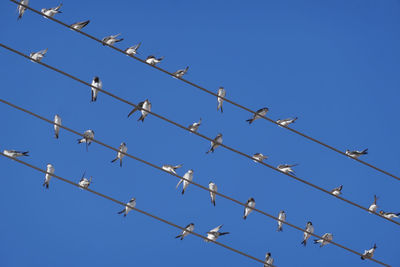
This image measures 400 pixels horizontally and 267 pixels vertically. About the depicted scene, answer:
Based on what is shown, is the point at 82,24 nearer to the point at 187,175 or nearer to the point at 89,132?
the point at 89,132

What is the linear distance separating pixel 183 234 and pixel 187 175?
6.53 ft

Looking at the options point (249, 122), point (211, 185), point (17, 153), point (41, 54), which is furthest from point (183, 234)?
point (41, 54)

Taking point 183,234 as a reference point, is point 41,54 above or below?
above

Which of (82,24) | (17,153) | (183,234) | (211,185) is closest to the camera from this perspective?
(82,24)

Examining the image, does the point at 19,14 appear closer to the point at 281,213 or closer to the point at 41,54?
the point at 41,54

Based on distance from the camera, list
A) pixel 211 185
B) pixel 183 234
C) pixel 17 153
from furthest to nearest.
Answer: pixel 211 185
pixel 183 234
pixel 17 153

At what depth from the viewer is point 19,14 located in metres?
14.7

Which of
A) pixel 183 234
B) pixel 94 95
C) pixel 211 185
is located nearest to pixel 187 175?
pixel 211 185

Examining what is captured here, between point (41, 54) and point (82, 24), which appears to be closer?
point (82, 24)

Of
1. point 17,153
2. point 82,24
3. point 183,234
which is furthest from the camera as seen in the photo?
point 183,234

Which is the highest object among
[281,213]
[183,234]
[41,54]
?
[41,54]

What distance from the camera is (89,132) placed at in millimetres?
16062

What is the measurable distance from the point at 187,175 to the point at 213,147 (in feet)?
7.36

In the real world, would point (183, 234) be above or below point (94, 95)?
below
